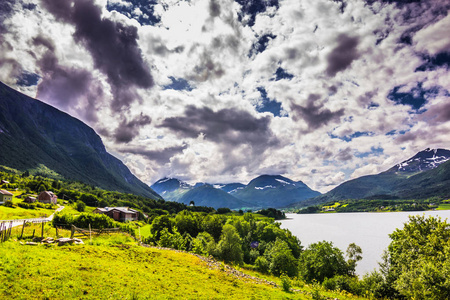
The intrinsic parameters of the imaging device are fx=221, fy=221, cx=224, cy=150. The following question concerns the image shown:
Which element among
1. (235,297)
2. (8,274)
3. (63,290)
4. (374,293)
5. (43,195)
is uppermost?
(43,195)

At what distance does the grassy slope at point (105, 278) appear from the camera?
18.4m

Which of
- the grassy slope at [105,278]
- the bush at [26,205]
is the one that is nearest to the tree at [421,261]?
the grassy slope at [105,278]

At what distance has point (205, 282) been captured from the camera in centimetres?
2830

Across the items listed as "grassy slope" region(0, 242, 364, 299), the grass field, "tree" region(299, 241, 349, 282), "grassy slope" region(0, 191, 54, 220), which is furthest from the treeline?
"grassy slope" region(0, 191, 54, 220)

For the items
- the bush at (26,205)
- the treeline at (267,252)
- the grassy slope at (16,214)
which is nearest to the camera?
the treeline at (267,252)

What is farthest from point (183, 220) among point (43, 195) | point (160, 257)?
point (43, 195)

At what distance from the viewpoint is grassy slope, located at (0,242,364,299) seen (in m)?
18.4

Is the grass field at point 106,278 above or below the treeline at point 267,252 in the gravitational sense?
above

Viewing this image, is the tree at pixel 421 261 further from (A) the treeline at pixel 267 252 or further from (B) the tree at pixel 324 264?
(A) the treeline at pixel 267 252

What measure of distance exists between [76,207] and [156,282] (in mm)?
167181

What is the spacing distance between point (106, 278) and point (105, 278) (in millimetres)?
100

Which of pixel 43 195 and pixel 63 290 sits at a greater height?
pixel 43 195

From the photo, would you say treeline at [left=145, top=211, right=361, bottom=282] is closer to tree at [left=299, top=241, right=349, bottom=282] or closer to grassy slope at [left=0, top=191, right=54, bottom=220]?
tree at [left=299, top=241, right=349, bottom=282]

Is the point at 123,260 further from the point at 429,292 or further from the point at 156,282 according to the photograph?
the point at 429,292
